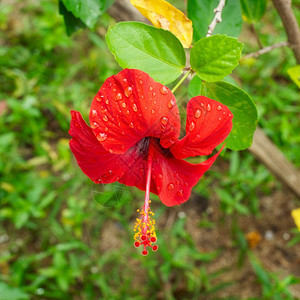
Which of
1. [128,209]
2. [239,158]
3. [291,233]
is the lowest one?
[128,209]

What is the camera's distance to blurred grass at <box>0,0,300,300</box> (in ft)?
5.88

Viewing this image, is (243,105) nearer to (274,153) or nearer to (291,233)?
(274,153)

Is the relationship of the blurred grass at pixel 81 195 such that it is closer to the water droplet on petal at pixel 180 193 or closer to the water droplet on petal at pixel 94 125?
the water droplet on petal at pixel 180 193

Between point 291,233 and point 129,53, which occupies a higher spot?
point 129,53

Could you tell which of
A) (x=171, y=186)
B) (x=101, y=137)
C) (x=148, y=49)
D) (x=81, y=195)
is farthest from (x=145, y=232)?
(x=81, y=195)

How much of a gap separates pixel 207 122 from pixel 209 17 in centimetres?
35

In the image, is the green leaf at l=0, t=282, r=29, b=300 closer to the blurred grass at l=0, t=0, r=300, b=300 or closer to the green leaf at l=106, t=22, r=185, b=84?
the blurred grass at l=0, t=0, r=300, b=300

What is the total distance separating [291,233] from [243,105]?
147 cm

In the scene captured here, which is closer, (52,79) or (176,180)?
(176,180)

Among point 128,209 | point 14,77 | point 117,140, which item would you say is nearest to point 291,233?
point 128,209

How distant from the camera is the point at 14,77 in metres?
2.26

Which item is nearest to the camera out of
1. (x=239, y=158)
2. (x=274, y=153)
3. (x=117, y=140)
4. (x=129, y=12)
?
(x=117, y=140)

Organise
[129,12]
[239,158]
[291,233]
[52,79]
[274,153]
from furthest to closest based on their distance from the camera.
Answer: [52,79], [239,158], [291,233], [274,153], [129,12]

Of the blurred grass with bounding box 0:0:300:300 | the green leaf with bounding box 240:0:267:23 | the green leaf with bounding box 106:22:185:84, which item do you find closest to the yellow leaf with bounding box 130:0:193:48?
the green leaf with bounding box 106:22:185:84
